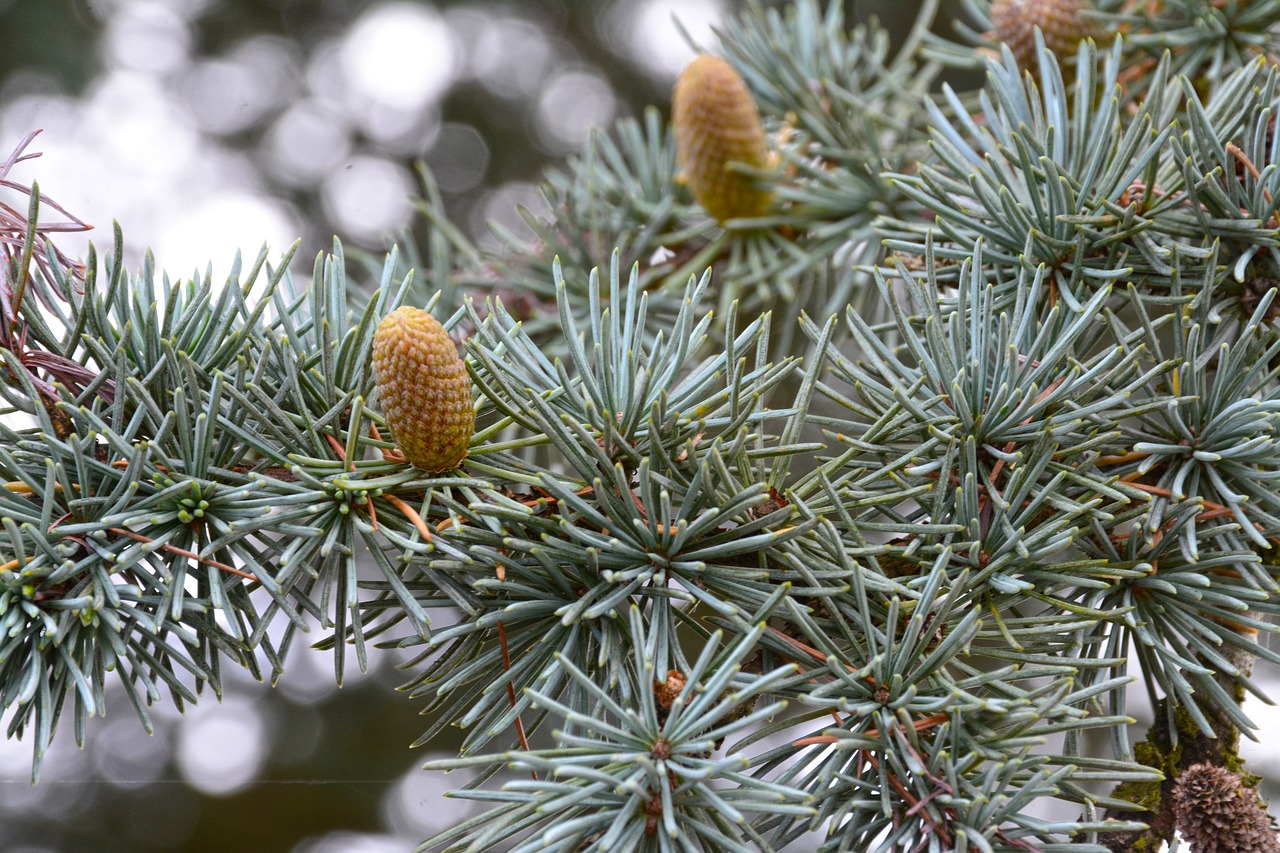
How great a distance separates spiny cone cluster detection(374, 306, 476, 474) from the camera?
30cm

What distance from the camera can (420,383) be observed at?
30 cm

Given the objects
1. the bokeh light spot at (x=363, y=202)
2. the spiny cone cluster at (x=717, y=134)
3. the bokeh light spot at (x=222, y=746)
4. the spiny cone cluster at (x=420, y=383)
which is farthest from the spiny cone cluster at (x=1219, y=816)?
the bokeh light spot at (x=363, y=202)

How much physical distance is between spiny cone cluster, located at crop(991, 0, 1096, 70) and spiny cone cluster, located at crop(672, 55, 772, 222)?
146 millimetres

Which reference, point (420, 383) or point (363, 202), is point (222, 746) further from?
point (420, 383)

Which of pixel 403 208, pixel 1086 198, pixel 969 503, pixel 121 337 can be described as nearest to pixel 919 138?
pixel 1086 198

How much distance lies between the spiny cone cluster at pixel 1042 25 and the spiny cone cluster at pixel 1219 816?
0.37m

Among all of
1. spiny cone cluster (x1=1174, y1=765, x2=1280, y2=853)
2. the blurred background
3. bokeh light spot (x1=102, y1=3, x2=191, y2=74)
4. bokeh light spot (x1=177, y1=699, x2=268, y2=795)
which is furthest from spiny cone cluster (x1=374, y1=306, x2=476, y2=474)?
bokeh light spot (x1=102, y1=3, x2=191, y2=74)

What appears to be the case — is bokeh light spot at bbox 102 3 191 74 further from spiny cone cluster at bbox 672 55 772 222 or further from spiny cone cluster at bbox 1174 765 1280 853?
spiny cone cluster at bbox 1174 765 1280 853

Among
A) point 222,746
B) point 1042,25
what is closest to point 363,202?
point 222,746

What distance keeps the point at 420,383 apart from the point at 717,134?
331mm

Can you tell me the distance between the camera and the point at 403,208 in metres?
1.40

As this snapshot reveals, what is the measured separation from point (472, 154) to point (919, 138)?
40.7 inches

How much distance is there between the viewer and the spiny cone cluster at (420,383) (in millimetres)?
302

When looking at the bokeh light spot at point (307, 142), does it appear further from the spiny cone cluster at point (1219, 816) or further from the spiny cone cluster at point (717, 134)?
the spiny cone cluster at point (1219, 816)
